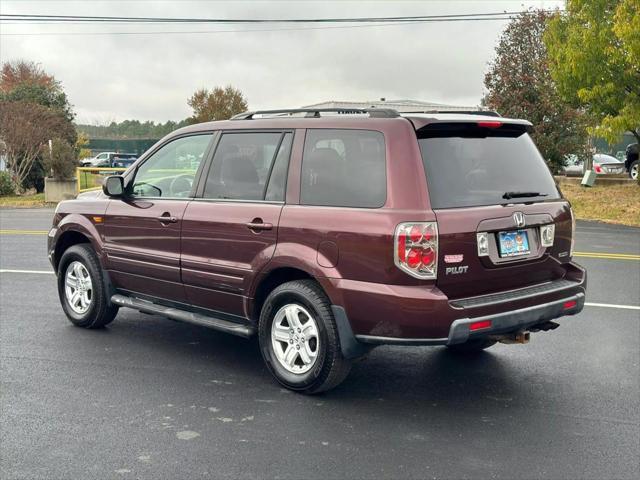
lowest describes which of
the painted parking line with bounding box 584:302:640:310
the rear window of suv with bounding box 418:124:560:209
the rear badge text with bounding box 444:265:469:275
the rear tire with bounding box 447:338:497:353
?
the rear tire with bounding box 447:338:497:353

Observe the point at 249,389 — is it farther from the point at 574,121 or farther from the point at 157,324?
the point at 574,121

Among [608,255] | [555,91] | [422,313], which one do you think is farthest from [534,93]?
[422,313]

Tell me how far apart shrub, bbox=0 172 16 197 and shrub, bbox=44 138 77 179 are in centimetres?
260

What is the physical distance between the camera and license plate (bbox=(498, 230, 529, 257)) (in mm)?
4633

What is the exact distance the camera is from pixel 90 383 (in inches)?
205

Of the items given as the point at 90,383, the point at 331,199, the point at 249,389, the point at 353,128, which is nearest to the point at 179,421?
the point at 249,389

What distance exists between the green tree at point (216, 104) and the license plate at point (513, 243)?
60.4 meters

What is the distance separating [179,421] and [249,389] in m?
0.72

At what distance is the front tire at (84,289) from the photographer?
652cm

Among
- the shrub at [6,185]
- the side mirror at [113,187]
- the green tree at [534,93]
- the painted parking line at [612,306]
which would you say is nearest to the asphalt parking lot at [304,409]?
the painted parking line at [612,306]

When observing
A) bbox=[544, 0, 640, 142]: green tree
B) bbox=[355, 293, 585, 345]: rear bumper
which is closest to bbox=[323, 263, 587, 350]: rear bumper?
bbox=[355, 293, 585, 345]: rear bumper

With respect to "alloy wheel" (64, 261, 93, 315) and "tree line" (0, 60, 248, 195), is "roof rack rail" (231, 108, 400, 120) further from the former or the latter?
"tree line" (0, 60, 248, 195)

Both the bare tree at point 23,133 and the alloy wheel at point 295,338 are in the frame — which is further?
the bare tree at point 23,133

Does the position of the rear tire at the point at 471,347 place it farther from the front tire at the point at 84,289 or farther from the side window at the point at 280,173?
the front tire at the point at 84,289
